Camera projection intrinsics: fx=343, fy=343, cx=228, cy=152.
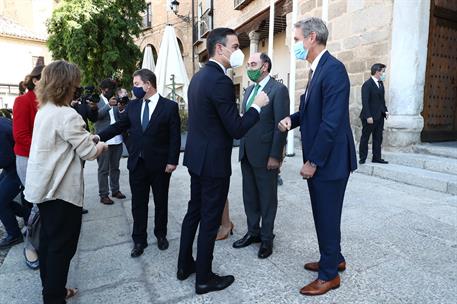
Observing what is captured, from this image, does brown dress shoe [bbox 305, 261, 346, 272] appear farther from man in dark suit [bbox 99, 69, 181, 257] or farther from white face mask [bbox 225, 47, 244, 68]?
white face mask [bbox 225, 47, 244, 68]

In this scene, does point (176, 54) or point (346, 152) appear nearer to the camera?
point (346, 152)

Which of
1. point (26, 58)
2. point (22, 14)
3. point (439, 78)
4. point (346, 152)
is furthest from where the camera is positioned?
point (22, 14)

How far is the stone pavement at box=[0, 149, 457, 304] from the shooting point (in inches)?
93.4

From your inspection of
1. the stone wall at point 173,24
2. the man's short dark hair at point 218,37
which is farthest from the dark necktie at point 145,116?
the stone wall at point 173,24

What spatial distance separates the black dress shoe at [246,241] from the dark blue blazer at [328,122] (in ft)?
3.74

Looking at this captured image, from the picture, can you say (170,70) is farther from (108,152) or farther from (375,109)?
(375,109)

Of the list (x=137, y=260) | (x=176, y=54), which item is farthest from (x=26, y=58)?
(x=137, y=260)

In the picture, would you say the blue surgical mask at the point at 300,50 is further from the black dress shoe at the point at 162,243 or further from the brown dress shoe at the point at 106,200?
the brown dress shoe at the point at 106,200

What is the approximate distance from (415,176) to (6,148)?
523 centimetres

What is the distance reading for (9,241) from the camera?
133 inches

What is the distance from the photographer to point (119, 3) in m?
14.7

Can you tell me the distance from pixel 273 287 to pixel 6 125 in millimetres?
2948

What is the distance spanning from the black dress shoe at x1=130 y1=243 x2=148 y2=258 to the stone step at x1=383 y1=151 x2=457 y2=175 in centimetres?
450

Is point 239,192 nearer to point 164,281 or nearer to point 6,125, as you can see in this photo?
point 164,281
